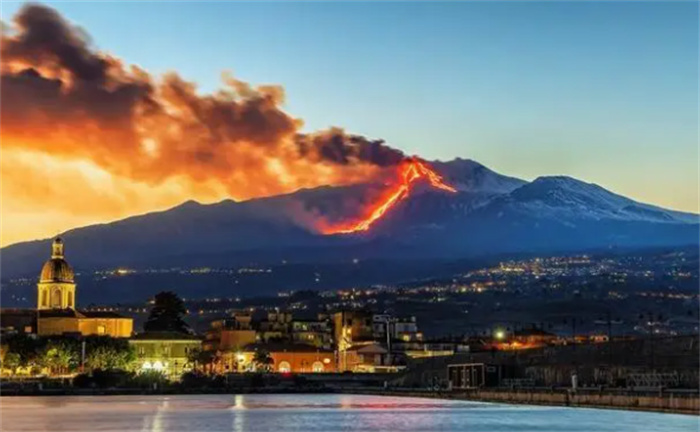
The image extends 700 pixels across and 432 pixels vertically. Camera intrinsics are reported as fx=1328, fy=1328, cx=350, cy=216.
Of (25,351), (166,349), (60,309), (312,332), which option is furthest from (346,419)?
(312,332)

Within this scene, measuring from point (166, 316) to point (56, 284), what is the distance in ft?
96.1

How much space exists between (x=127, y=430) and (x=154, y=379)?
267ft

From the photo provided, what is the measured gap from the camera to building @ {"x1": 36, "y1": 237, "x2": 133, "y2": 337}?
164 m

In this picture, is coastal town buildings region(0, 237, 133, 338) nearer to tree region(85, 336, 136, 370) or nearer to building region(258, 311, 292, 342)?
tree region(85, 336, 136, 370)

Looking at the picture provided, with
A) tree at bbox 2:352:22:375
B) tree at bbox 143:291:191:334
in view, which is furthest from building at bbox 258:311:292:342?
tree at bbox 2:352:22:375

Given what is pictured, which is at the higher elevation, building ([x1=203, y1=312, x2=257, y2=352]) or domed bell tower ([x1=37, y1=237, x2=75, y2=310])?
domed bell tower ([x1=37, y1=237, x2=75, y2=310])

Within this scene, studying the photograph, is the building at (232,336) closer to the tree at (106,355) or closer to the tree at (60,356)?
the tree at (106,355)

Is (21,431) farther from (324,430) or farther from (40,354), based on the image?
(40,354)

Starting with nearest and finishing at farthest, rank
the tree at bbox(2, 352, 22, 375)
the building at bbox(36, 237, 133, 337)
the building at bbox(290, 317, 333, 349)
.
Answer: the tree at bbox(2, 352, 22, 375) → the building at bbox(36, 237, 133, 337) → the building at bbox(290, 317, 333, 349)

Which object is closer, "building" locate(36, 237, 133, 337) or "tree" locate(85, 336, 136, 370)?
"tree" locate(85, 336, 136, 370)

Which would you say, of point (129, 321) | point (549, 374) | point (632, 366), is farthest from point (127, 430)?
point (129, 321)

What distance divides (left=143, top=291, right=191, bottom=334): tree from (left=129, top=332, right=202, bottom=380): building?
14.7m

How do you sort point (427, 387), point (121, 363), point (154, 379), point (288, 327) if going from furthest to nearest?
1. point (288, 327)
2. point (121, 363)
3. point (154, 379)
4. point (427, 387)

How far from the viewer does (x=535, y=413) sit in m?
68.4
